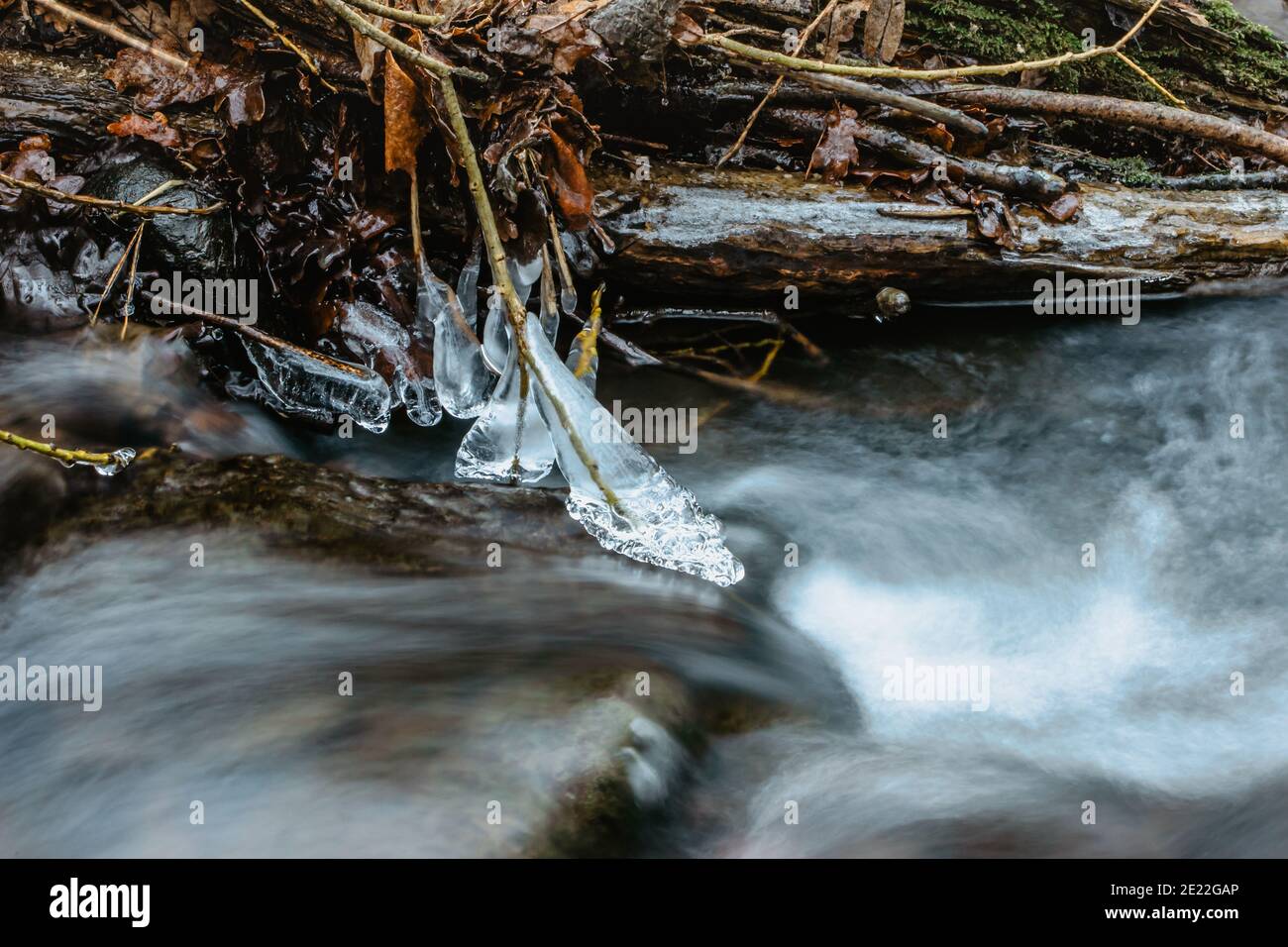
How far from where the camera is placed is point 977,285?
427cm

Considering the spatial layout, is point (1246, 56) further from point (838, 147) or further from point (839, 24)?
point (838, 147)

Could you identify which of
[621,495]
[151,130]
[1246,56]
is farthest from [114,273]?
[1246,56]

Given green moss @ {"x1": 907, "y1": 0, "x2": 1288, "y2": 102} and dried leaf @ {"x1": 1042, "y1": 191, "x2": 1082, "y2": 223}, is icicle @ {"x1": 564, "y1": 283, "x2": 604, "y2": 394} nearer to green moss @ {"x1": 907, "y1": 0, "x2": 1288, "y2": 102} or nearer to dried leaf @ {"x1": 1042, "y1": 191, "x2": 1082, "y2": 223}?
dried leaf @ {"x1": 1042, "y1": 191, "x2": 1082, "y2": 223}

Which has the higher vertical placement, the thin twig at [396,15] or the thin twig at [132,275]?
the thin twig at [396,15]

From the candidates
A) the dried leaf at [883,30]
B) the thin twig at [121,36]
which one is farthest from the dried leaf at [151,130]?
the dried leaf at [883,30]

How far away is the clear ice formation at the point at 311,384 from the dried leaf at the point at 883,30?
3.01 metres

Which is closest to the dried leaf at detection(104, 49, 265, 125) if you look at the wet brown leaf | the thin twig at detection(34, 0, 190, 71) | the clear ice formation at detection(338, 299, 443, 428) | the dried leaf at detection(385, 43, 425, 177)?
the thin twig at detection(34, 0, 190, 71)

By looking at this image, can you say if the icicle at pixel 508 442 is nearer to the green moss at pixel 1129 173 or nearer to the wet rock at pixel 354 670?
the wet rock at pixel 354 670

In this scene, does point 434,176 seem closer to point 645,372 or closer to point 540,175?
point 540,175

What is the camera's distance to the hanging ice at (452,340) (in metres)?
3.75

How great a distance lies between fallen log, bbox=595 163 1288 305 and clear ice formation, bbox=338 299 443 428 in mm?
906

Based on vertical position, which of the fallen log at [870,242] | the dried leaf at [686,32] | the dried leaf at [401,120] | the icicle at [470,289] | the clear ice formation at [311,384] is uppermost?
the dried leaf at [686,32]

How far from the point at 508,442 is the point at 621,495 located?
1.82 ft

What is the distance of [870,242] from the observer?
4043 millimetres
